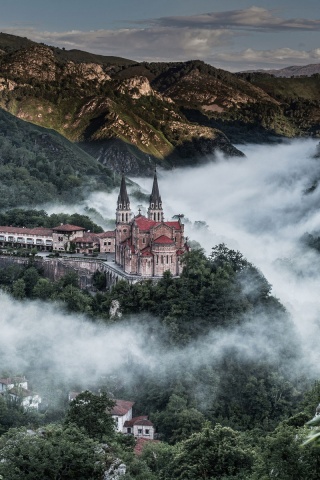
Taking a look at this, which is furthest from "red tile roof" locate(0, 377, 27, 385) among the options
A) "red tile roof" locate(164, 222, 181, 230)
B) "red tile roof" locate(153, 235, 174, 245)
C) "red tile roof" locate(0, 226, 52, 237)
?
"red tile roof" locate(0, 226, 52, 237)

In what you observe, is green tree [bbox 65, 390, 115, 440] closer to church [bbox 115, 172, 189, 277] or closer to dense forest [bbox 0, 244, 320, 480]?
dense forest [bbox 0, 244, 320, 480]

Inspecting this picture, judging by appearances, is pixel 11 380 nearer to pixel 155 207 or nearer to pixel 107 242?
pixel 155 207

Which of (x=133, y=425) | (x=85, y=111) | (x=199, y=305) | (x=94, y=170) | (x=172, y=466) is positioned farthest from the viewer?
(x=85, y=111)

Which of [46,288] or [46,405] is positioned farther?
[46,288]

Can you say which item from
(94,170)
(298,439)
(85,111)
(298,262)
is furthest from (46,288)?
(85,111)

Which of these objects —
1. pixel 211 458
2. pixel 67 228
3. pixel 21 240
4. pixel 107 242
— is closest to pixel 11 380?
pixel 107 242

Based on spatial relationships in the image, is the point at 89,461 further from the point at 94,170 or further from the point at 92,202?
the point at 94,170

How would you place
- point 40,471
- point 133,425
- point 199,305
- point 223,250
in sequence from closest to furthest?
point 40,471, point 133,425, point 199,305, point 223,250
